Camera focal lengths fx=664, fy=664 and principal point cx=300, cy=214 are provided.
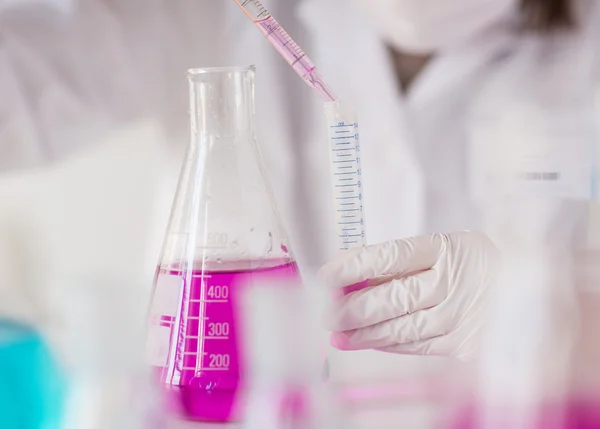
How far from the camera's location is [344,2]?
55.7 inches

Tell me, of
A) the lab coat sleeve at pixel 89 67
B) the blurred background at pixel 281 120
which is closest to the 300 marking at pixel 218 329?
the blurred background at pixel 281 120

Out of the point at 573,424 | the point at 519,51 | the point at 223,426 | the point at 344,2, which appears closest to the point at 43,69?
the point at 344,2

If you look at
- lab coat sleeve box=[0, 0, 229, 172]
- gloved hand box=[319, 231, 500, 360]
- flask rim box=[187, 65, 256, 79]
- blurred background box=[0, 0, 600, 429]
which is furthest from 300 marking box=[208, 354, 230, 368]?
lab coat sleeve box=[0, 0, 229, 172]

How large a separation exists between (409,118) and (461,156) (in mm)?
139

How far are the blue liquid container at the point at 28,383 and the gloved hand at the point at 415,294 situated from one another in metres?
0.51

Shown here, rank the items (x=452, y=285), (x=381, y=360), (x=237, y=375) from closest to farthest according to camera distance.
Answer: (x=237, y=375)
(x=452, y=285)
(x=381, y=360)

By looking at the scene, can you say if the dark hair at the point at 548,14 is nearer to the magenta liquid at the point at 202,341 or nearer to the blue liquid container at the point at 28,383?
the magenta liquid at the point at 202,341

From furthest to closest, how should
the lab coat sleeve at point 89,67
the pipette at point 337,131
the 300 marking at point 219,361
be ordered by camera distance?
the lab coat sleeve at point 89,67 < the pipette at point 337,131 < the 300 marking at point 219,361

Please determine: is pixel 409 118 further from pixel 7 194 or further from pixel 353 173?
pixel 7 194

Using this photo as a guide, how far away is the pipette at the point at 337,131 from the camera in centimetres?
101

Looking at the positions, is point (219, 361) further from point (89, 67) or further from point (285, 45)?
point (89, 67)

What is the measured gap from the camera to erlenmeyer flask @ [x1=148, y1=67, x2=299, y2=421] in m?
0.86

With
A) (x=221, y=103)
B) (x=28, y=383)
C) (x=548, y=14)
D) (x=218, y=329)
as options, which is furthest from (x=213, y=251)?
(x=548, y=14)

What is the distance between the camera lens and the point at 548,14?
1404 mm
